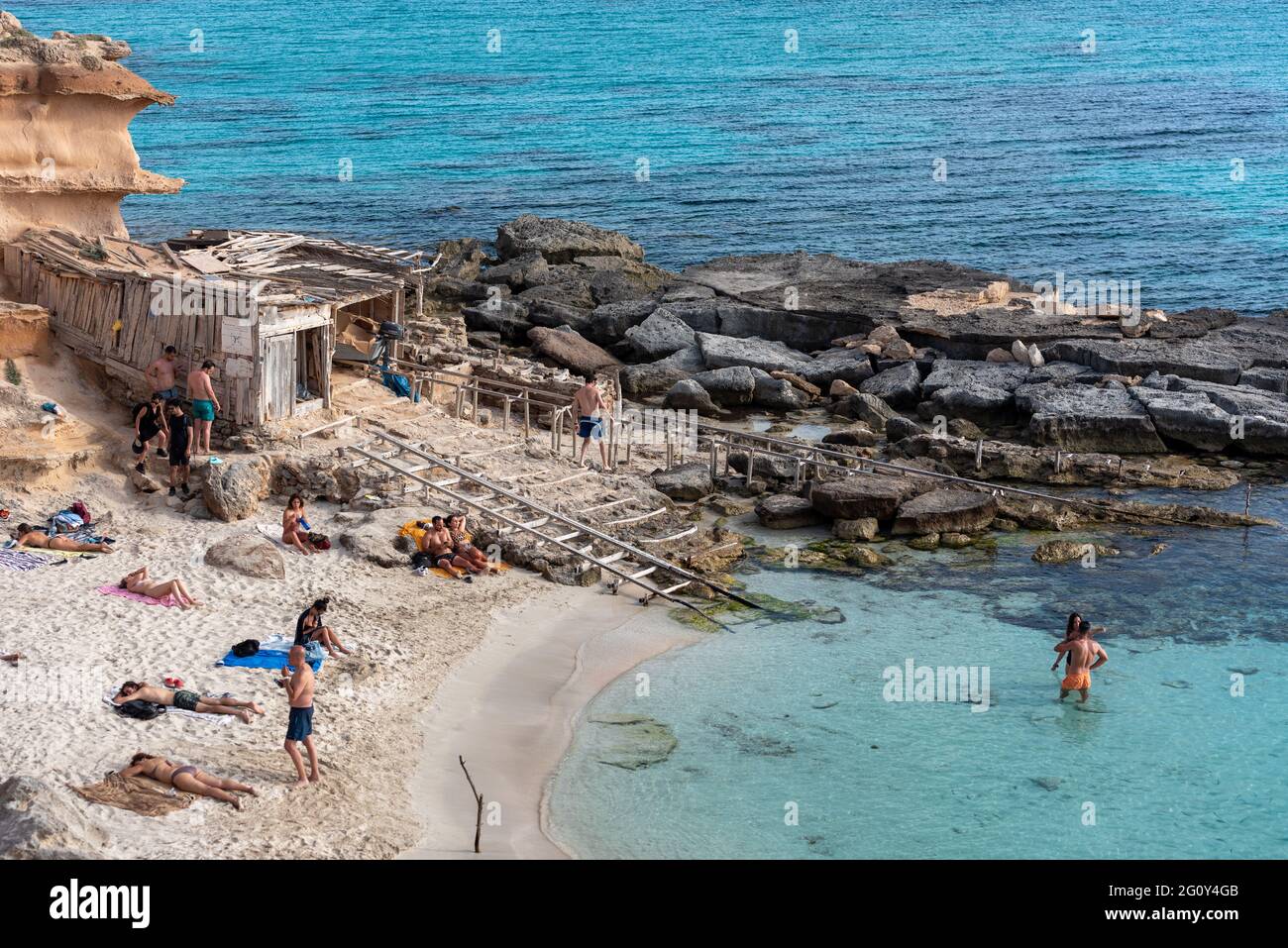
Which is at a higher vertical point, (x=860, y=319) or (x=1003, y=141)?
(x=1003, y=141)

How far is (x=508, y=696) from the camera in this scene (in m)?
17.8

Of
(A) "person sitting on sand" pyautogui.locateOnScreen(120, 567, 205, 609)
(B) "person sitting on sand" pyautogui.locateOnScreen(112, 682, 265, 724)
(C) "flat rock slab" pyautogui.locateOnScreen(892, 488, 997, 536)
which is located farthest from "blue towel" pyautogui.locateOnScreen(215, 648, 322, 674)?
(C) "flat rock slab" pyautogui.locateOnScreen(892, 488, 997, 536)

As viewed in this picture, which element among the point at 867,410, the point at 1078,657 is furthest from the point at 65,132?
the point at 1078,657

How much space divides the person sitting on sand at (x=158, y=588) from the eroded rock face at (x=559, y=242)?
86.6ft

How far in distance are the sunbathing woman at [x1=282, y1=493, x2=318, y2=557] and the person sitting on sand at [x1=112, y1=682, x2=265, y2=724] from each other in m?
4.86

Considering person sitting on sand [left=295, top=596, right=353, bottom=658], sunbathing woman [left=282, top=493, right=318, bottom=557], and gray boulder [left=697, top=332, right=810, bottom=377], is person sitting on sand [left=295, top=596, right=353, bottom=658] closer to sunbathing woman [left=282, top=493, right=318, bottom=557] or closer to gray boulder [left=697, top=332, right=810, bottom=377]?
sunbathing woman [left=282, top=493, right=318, bottom=557]

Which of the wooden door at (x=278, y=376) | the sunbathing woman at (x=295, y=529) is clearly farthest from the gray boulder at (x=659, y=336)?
the sunbathing woman at (x=295, y=529)

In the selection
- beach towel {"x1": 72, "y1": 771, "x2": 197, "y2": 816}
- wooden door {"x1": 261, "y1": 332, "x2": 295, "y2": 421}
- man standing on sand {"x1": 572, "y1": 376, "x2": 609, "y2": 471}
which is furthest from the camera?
man standing on sand {"x1": 572, "y1": 376, "x2": 609, "y2": 471}

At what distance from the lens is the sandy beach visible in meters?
14.6

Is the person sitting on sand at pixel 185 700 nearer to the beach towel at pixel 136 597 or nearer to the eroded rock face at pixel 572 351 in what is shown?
the beach towel at pixel 136 597

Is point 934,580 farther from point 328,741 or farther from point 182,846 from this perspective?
point 182,846

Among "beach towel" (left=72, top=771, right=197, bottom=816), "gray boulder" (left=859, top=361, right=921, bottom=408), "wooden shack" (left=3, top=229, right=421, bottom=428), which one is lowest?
"beach towel" (left=72, top=771, right=197, bottom=816)
